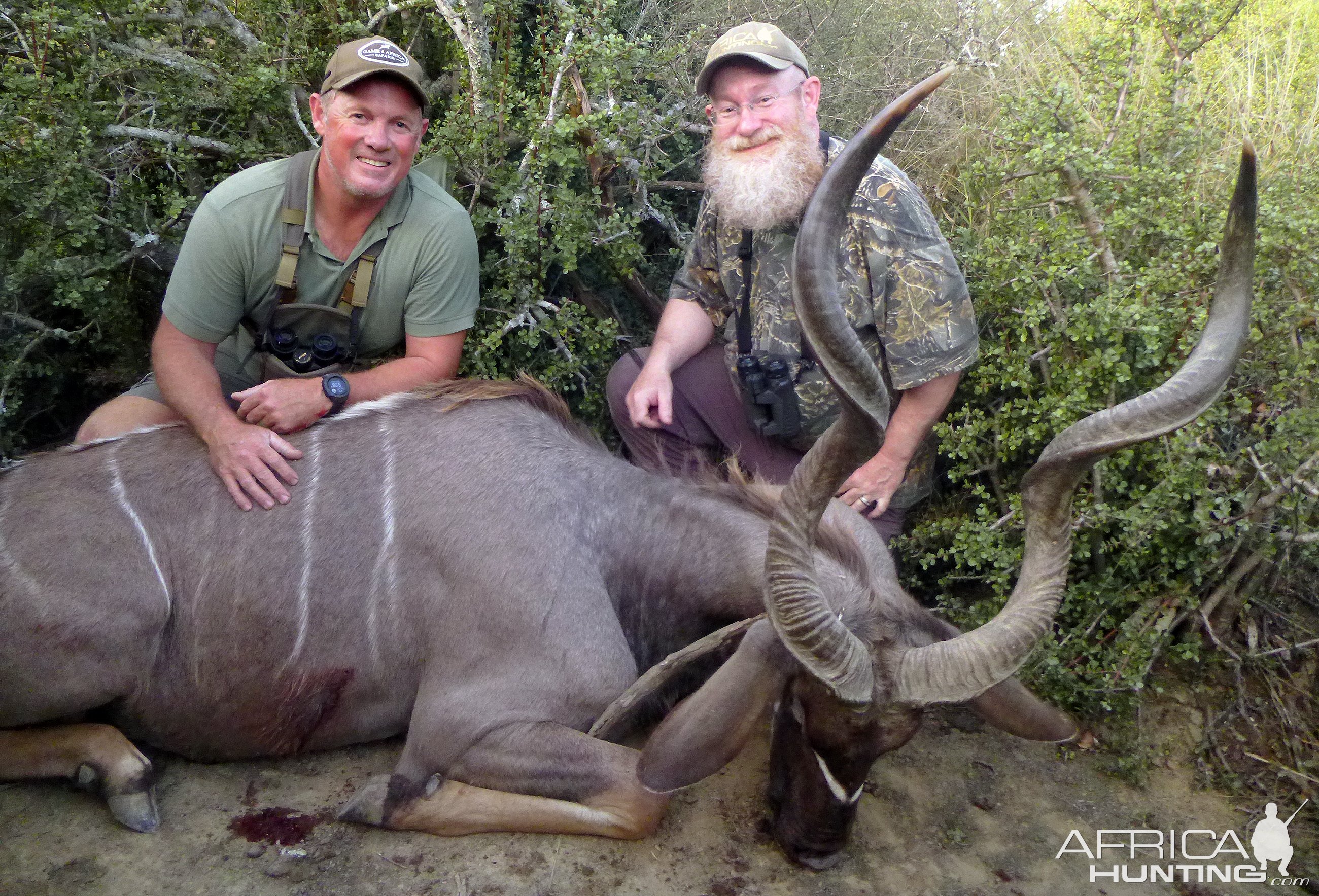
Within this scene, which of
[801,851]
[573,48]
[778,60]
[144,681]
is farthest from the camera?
[573,48]

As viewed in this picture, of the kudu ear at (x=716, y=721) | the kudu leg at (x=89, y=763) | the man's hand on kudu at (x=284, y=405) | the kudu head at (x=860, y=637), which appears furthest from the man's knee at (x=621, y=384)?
the kudu leg at (x=89, y=763)

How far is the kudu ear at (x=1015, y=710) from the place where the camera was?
2.96 metres

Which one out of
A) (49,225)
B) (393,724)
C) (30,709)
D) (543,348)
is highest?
(49,225)

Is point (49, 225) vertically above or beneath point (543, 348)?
above

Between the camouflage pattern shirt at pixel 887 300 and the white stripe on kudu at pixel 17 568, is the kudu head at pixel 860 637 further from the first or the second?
the white stripe on kudu at pixel 17 568

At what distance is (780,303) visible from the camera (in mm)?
4301

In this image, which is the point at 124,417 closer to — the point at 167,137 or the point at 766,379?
the point at 167,137

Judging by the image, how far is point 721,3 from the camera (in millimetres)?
5668

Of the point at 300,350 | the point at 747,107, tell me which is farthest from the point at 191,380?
the point at 747,107

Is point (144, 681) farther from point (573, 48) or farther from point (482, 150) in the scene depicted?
point (573, 48)

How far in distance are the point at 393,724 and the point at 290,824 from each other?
0.44 meters

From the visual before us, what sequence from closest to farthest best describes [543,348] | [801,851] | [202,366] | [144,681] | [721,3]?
1. [801,851]
2. [144,681]
3. [202,366]
4. [543,348]
5. [721,3]

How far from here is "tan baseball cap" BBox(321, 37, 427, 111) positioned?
12.7ft

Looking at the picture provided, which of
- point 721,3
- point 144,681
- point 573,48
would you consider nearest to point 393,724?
point 144,681
